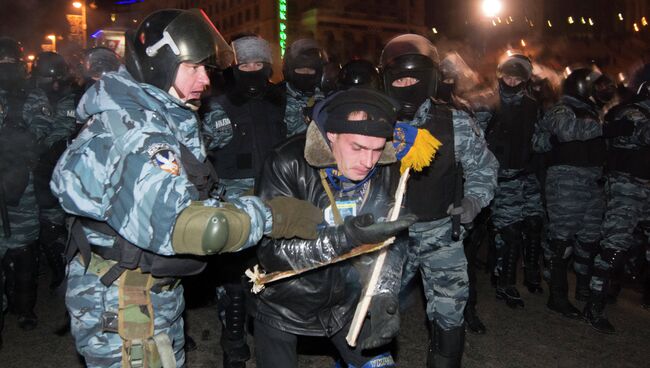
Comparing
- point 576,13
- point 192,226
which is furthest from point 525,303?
point 576,13

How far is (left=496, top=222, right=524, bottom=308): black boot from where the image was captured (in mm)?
5969

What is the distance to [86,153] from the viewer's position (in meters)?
2.15

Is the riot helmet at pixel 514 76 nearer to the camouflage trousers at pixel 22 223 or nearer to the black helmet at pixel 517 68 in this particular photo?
the black helmet at pixel 517 68

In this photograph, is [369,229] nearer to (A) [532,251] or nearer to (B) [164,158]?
(B) [164,158]

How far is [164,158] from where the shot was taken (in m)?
2.06

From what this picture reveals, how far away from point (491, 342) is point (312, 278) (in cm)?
301

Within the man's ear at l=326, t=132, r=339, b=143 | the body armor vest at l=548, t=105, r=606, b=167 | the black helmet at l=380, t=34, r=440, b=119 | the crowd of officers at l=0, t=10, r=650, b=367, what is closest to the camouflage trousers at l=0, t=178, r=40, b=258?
the crowd of officers at l=0, t=10, r=650, b=367

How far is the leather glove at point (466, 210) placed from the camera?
363 cm

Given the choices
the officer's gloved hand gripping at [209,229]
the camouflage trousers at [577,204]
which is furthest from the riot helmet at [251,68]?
the camouflage trousers at [577,204]

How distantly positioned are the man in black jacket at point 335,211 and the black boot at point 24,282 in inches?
137

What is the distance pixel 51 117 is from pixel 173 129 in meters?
3.93

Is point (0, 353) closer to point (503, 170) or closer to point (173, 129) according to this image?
point (173, 129)

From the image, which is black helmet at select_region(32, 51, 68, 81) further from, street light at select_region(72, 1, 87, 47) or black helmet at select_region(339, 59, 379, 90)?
street light at select_region(72, 1, 87, 47)

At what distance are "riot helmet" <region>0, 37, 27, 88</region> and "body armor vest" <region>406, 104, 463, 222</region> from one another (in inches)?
169
